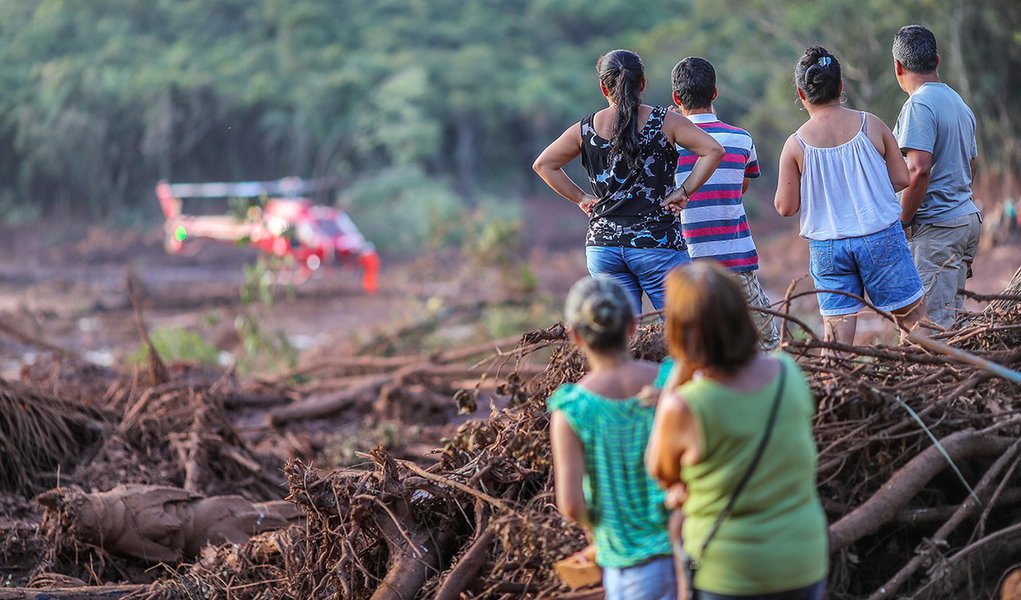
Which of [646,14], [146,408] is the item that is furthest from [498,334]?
[646,14]

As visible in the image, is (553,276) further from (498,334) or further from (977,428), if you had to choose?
(977,428)

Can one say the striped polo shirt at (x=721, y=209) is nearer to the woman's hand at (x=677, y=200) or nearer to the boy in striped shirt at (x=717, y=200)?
the boy in striped shirt at (x=717, y=200)

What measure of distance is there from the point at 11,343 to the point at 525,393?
13564mm

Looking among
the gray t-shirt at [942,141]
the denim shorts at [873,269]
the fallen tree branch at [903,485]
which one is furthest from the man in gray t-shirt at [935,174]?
the fallen tree branch at [903,485]

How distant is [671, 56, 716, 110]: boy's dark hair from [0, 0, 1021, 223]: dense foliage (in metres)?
22.6

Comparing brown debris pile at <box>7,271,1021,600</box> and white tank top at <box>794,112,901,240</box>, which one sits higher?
white tank top at <box>794,112,901,240</box>

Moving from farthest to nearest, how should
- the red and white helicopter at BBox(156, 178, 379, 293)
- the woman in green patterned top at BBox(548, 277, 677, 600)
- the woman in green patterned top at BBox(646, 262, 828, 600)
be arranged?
1. the red and white helicopter at BBox(156, 178, 379, 293)
2. the woman in green patterned top at BBox(548, 277, 677, 600)
3. the woman in green patterned top at BBox(646, 262, 828, 600)

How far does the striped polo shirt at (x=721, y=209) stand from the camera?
A: 483 cm

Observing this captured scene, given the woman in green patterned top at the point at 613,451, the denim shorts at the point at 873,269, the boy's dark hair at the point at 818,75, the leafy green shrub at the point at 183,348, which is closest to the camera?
the woman in green patterned top at the point at 613,451

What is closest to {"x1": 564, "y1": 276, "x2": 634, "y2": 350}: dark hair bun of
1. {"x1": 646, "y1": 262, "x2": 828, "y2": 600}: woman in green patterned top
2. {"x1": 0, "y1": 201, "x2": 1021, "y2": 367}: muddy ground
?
{"x1": 646, "y1": 262, "x2": 828, "y2": 600}: woman in green patterned top

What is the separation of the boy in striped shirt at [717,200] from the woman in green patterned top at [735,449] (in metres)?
2.21

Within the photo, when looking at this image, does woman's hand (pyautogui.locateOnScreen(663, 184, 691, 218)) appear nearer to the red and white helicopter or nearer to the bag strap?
the bag strap

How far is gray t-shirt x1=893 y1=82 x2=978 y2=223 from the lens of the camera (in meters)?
4.86

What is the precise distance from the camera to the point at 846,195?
463 centimetres
